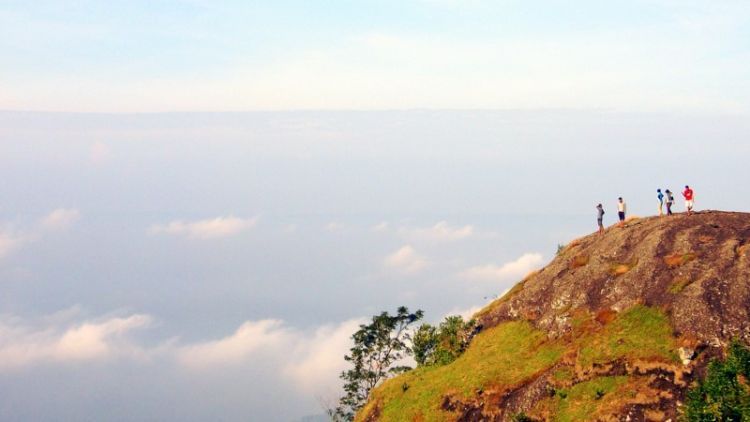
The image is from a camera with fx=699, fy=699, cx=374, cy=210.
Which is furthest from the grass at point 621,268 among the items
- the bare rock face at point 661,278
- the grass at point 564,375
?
the grass at point 564,375

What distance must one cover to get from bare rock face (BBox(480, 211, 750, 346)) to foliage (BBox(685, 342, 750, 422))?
2.98 m

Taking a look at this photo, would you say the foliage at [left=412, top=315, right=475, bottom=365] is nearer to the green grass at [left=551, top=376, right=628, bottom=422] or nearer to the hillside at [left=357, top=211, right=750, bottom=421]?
the hillside at [left=357, top=211, right=750, bottom=421]

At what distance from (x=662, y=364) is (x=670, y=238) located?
1635 centimetres

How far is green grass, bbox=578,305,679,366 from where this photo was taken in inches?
2032

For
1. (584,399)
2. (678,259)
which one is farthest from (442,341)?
(678,259)

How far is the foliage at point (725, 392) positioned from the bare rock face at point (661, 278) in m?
2.98

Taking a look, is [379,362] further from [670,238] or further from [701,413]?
[701,413]

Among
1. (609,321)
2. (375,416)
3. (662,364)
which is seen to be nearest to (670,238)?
(609,321)

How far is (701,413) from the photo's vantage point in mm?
43219

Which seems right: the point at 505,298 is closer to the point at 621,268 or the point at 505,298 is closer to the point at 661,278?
the point at 621,268

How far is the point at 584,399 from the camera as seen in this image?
50688 mm

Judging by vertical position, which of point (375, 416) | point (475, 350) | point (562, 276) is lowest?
point (375, 416)

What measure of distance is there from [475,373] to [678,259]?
65.4ft

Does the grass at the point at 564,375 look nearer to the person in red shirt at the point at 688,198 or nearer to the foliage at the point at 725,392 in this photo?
the foliage at the point at 725,392
